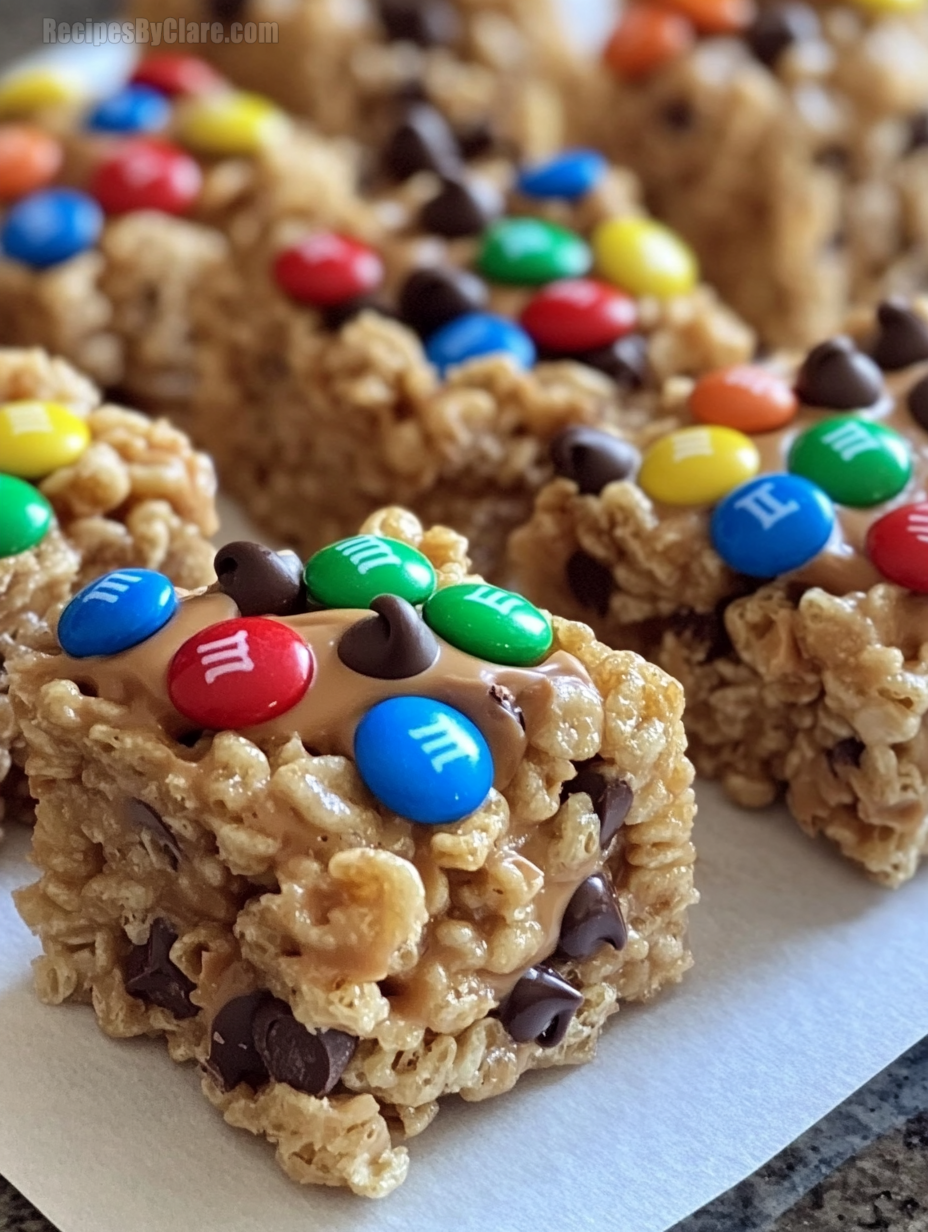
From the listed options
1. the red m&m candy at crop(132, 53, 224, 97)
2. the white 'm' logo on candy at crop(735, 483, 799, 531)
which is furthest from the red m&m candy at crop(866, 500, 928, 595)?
the red m&m candy at crop(132, 53, 224, 97)

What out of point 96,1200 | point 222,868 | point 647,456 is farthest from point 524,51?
point 96,1200

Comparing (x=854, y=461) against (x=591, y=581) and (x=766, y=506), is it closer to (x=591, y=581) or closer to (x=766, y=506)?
(x=766, y=506)

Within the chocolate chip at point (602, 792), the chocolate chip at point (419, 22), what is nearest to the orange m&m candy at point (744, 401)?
the chocolate chip at point (602, 792)

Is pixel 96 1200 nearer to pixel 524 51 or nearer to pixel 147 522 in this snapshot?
pixel 147 522

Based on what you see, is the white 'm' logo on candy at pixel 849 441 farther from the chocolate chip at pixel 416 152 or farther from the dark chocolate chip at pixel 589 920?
the chocolate chip at pixel 416 152

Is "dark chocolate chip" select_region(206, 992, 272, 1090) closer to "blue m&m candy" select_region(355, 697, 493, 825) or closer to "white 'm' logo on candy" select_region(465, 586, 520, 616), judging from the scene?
"blue m&m candy" select_region(355, 697, 493, 825)

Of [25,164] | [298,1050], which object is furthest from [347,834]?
[25,164]
